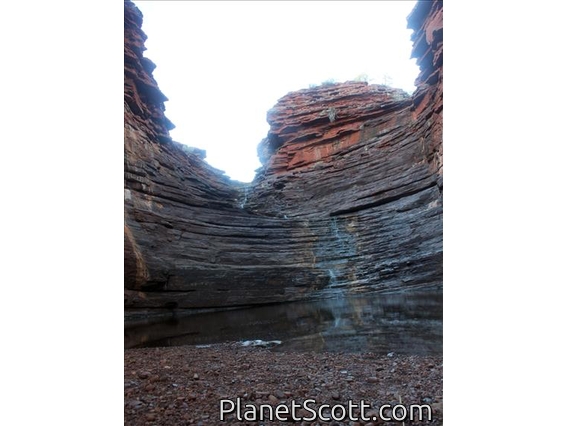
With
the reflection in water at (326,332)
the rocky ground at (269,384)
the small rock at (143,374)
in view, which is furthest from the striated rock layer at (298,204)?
the small rock at (143,374)

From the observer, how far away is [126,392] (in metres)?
2.47

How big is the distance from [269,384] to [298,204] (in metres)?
10.9

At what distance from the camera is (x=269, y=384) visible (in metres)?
2.46

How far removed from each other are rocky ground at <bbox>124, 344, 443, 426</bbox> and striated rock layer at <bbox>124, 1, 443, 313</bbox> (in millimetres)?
3825

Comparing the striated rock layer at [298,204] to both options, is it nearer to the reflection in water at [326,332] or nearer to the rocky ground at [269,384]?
the reflection in water at [326,332]

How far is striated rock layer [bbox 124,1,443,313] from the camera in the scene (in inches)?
314

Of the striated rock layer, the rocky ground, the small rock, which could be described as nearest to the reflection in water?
the rocky ground

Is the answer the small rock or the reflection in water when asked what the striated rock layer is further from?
the small rock

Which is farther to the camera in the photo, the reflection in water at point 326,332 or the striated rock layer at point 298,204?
the striated rock layer at point 298,204

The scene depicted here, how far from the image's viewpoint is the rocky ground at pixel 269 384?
7.23ft

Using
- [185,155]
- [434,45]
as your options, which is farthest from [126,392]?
[185,155]

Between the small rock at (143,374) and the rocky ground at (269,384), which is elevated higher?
the small rock at (143,374)

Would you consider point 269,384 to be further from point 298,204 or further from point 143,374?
point 298,204

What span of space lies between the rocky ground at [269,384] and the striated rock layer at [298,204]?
3825 millimetres
